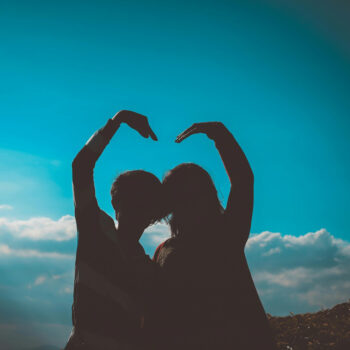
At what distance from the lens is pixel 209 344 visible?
300cm

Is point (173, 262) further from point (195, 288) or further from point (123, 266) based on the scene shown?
point (123, 266)

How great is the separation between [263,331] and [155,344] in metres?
1.12

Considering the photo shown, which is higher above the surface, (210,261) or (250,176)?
(250,176)

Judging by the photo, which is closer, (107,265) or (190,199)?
(107,265)

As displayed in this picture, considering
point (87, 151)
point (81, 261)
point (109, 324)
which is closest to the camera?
point (109, 324)

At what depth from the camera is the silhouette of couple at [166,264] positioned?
2965mm

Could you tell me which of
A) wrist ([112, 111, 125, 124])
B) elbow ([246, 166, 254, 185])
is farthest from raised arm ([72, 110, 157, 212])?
elbow ([246, 166, 254, 185])

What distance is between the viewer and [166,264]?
3.63m

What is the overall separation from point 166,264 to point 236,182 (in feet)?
4.20

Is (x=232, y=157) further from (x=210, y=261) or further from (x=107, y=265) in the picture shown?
(x=107, y=265)

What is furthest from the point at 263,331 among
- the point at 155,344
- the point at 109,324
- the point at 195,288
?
the point at 109,324

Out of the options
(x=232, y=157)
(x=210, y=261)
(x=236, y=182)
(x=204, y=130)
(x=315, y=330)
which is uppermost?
(x=204, y=130)

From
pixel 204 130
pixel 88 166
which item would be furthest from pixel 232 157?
pixel 88 166

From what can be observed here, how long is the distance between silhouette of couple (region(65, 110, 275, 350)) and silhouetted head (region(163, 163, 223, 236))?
13 millimetres
